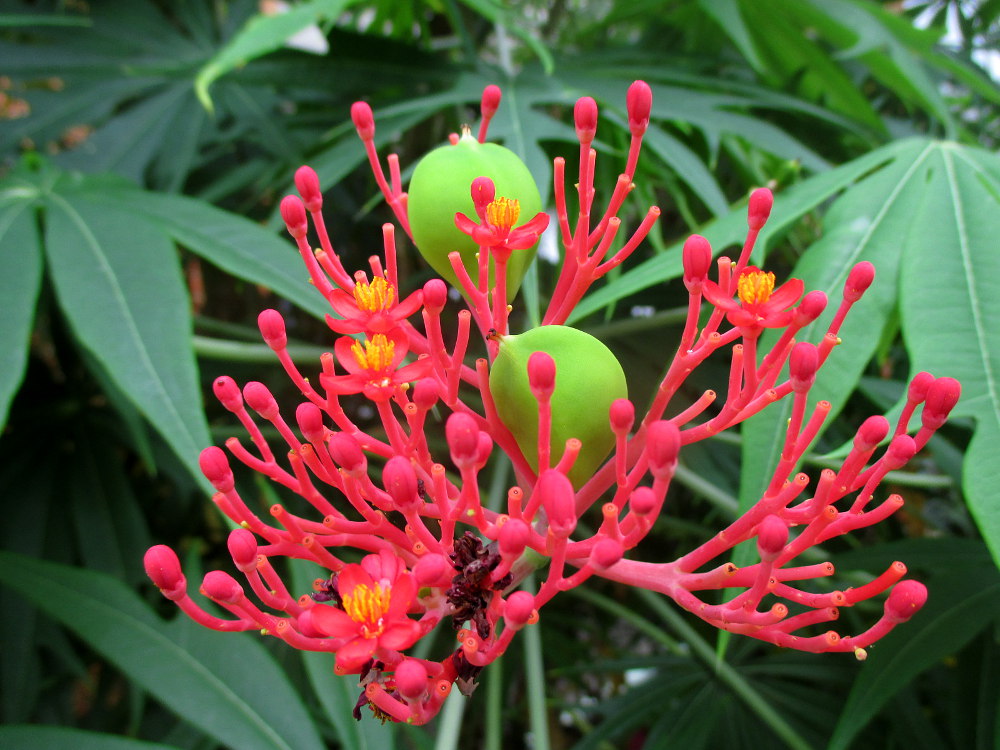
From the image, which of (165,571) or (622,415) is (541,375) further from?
(165,571)

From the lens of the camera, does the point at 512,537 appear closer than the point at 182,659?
Yes

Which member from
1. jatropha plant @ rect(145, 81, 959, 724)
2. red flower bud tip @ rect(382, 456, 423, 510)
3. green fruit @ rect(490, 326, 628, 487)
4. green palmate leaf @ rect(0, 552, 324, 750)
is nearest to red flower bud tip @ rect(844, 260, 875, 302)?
jatropha plant @ rect(145, 81, 959, 724)

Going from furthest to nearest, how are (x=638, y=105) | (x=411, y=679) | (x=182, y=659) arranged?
(x=182, y=659) → (x=638, y=105) → (x=411, y=679)

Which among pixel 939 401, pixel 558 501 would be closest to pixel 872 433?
pixel 939 401

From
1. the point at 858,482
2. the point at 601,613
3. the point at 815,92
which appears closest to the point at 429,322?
the point at 858,482

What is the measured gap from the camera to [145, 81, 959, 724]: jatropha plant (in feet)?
0.99

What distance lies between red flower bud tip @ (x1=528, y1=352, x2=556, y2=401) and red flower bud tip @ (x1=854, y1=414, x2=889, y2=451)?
131 millimetres

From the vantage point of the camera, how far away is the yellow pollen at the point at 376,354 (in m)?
0.34

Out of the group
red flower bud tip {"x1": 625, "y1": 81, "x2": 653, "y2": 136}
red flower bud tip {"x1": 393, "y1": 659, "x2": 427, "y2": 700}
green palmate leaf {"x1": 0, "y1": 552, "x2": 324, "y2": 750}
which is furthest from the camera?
green palmate leaf {"x1": 0, "y1": 552, "x2": 324, "y2": 750}

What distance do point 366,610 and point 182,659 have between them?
45 cm

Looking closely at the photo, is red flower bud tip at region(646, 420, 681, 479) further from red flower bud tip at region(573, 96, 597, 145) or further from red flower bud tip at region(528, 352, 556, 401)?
red flower bud tip at region(573, 96, 597, 145)

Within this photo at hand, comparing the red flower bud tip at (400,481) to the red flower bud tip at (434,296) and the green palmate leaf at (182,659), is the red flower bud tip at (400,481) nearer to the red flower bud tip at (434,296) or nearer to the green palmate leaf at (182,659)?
the red flower bud tip at (434,296)

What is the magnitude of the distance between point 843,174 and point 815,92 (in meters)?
0.41

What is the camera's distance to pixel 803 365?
1.04 ft
